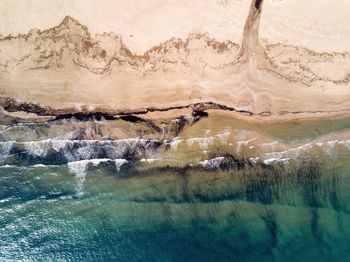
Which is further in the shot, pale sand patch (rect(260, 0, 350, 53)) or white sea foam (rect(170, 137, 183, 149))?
white sea foam (rect(170, 137, 183, 149))

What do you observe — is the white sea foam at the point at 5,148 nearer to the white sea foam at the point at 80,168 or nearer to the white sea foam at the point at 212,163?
the white sea foam at the point at 80,168

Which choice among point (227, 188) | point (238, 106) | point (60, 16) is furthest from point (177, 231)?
point (60, 16)

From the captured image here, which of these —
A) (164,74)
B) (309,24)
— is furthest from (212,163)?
(309,24)

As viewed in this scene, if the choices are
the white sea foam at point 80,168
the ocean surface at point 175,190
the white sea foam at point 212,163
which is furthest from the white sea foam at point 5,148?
the white sea foam at point 212,163

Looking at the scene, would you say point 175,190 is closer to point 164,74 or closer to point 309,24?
point 164,74

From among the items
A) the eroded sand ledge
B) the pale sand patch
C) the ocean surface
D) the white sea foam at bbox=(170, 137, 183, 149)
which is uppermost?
the pale sand patch

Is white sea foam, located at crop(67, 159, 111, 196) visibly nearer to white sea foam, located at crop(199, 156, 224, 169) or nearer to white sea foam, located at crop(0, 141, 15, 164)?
white sea foam, located at crop(0, 141, 15, 164)

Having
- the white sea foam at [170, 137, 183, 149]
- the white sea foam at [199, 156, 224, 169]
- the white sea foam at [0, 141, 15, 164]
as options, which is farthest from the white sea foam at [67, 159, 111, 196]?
the white sea foam at [199, 156, 224, 169]
